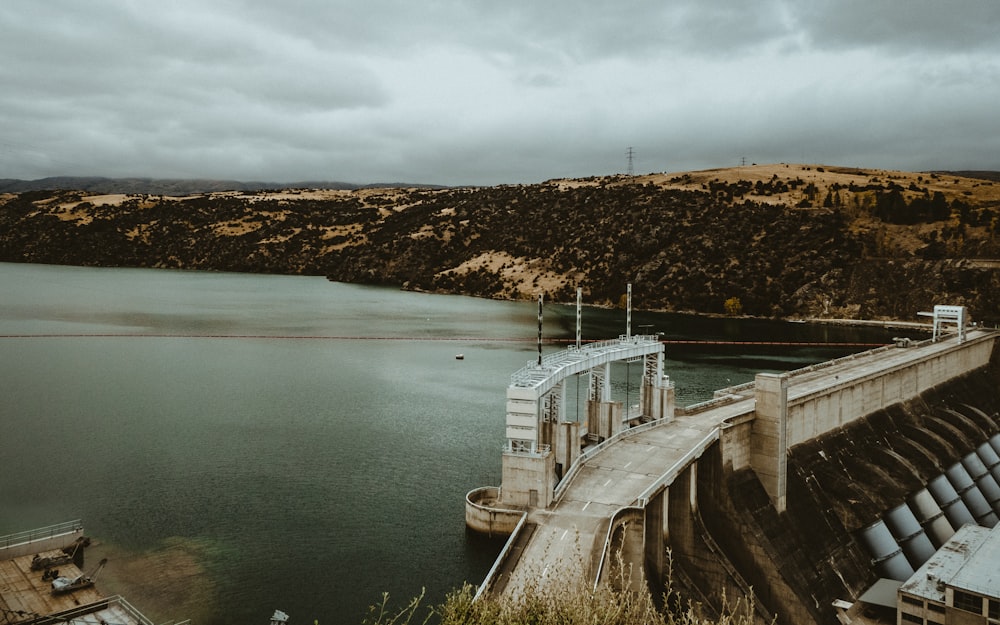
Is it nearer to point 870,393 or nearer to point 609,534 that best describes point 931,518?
point 870,393

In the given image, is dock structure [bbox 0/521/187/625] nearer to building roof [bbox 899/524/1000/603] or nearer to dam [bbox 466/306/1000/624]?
dam [bbox 466/306/1000/624]

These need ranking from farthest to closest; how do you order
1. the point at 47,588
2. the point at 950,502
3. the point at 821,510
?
1. the point at 950,502
2. the point at 821,510
3. the point at 47,588

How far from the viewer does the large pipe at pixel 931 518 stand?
49.3 metres

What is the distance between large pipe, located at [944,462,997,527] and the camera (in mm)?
54906

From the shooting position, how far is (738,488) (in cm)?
4169

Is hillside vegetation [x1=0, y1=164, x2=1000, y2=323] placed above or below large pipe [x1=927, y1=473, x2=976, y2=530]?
above

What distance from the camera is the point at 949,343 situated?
7912cm

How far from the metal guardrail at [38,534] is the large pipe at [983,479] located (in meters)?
61.2

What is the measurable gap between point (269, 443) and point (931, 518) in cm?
4591

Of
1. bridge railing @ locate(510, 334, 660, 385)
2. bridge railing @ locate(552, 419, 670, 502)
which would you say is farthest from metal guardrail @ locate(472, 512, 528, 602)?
bridge railing @ locate(510, 334, 660, 385)

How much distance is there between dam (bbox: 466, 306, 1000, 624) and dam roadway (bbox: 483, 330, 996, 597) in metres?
0.11

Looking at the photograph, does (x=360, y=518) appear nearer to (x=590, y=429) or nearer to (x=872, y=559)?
(x=590, y=429)

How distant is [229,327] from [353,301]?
1858 inches

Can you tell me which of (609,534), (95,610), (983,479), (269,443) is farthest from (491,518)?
(983,479)
